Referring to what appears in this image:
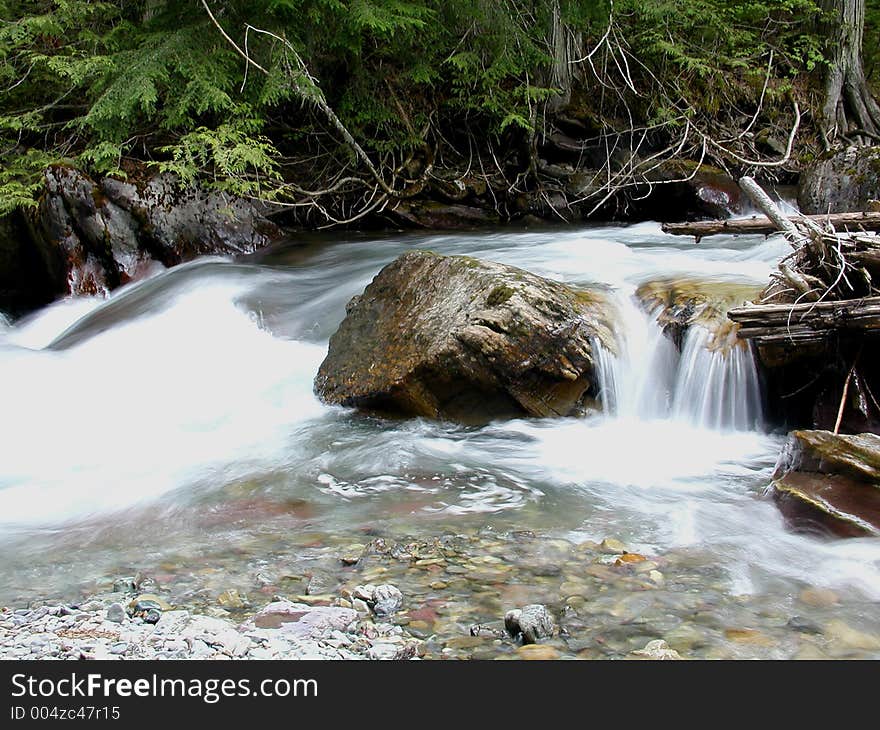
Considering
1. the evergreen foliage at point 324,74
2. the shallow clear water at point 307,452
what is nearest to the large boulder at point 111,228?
the evergreen foliage at point 324,74

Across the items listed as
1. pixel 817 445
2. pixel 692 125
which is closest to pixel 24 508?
pixel 817 445

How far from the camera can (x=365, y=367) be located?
599cm

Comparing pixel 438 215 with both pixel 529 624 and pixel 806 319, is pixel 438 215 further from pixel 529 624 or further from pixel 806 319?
pixel 529 624

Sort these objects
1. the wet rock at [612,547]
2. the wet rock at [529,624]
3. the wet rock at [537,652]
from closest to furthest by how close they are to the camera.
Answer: the wet rock at [537,652]
the wet rock at [529,624]
the wet rock at [612,547]

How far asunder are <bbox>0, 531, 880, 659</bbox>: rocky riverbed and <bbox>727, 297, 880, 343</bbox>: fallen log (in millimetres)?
1846

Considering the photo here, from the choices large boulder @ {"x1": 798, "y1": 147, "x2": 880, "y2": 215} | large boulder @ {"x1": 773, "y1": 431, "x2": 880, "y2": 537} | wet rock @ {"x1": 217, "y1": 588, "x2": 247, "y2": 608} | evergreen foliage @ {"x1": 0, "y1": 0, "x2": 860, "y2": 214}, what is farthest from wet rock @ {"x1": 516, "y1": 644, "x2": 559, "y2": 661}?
large boulder @ {"x1": 798, "y1": 147, "x2": 880, "y2": 215}

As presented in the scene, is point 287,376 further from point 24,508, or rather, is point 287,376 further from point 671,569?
point 671,569

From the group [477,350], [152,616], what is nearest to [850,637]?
[152,616]

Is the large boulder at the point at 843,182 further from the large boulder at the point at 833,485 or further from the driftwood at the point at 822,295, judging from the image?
the large boulder at the point at 833,485

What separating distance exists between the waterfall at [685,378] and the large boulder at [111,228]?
5504 millimetres

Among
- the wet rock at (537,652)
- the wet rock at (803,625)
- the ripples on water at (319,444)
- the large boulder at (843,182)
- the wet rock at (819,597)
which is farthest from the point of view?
the large boulder at (843,182)

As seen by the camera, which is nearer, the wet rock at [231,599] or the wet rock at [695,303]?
the wet rock at [231,599]

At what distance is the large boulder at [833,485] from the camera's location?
3.71 metres

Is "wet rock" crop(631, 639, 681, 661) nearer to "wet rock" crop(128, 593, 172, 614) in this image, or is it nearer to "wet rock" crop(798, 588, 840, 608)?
"wet rock" crop(798, 588, 840, 608)
